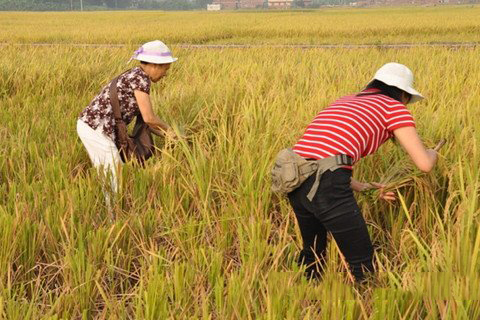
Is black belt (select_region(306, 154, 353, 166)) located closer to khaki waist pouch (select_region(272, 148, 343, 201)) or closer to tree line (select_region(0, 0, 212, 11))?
khaki waist pouch (select_region(272, 148, 343, 201))

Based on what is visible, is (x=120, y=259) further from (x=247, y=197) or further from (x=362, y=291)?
(x=362, y=291)

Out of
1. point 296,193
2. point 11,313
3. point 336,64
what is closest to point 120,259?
point 11,313

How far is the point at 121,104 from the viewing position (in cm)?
280

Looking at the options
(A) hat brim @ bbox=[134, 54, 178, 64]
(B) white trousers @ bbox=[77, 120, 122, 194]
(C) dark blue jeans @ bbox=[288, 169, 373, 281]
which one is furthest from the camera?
(B) white trousers @ bbox=[77, 120, 122, 194]

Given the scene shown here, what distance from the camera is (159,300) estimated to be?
54.1 inches

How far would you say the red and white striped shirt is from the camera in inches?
70.7

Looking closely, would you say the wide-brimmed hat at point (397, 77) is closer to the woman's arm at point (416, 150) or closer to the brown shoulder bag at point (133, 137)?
the woman's arm at point (416, 150)

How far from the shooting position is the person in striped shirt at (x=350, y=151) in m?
1.73

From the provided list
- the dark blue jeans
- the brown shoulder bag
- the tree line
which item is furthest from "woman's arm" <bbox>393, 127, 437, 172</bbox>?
the tree line

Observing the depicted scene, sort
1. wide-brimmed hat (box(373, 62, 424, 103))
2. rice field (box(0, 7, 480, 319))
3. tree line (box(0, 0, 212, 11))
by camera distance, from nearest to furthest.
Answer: rice field (box(0, 7, 480, 319))
wide-brimmed hat (box(373, 62, 424, 103))
tree line (box(0, 0, 212, 11))

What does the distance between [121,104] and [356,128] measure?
147 cm

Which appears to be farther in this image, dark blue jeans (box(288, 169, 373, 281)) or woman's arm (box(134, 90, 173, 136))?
woman's arm (box(134, 90, 173, 136))

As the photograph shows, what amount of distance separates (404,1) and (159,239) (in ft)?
366

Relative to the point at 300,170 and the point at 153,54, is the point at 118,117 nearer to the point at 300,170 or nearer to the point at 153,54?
the point at 153,54
